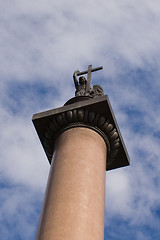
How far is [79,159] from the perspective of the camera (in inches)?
291

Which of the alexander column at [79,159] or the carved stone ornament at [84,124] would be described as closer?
the alexander column at [79,159]

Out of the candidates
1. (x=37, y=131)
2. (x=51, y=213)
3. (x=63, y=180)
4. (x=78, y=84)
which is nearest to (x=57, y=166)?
(x=63, y=180)

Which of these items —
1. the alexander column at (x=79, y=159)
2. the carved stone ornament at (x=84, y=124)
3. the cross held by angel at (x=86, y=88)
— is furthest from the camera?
the cross held by angel at (x=86, y=88)

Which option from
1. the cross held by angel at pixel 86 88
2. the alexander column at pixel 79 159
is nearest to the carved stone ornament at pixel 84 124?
the alexander column at pixel 79 159

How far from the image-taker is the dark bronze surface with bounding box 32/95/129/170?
27.5 ft

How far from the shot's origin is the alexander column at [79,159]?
252 inches

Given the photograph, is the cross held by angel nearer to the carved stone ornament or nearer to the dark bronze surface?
the dark bronze surface

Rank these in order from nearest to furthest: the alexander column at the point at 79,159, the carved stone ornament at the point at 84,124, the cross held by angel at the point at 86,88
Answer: the alexander column at the point at 79,159 < the carved stone ornament at the point at 84,124 < the cross held by angel at the point at 86,88

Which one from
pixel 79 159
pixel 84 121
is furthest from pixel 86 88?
pixel 79 159

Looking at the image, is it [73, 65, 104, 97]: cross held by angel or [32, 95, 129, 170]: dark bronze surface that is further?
[73, 65, 104, 97]: cross held by angel

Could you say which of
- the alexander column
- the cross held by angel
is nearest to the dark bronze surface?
the alexander column

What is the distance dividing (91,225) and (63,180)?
0.99m

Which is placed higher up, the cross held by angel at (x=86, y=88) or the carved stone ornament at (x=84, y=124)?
the cross held by angel at (x=86, y=88)

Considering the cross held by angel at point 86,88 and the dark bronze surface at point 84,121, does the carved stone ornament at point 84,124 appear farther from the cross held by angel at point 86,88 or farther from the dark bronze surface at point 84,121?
the cross held by angel at point 86,88
